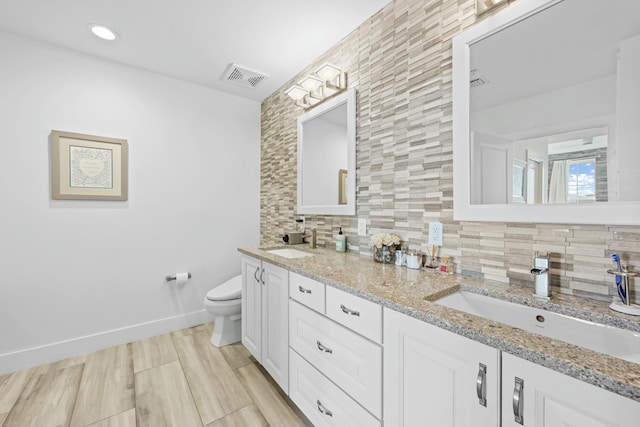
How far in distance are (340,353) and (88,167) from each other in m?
2.47

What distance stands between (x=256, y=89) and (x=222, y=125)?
0.53 m

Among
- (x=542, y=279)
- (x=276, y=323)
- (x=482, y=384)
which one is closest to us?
(x=482, y=384)

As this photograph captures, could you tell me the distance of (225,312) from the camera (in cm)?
229

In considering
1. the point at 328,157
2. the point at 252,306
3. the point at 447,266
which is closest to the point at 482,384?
the point at 447,266

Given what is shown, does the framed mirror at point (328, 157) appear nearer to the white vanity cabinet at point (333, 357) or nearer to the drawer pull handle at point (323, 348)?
the white vanity cabinet at point (333, 357)

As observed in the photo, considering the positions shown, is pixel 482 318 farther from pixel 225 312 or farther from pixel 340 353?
pixel 225 312

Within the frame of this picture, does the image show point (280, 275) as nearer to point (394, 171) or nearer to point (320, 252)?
point (320, 252)

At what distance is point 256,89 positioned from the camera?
9.27 ft

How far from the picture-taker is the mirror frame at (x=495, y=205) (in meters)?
0.92

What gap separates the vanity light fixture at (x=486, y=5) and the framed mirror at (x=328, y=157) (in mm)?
831

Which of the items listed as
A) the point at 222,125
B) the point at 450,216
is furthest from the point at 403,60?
the point at 222,125

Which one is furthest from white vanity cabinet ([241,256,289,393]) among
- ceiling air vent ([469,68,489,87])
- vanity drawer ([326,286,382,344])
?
ceiling air vent ([469,68,489,87])

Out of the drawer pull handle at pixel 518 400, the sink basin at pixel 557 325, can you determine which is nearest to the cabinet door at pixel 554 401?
the drawer pull handle at pixel 518 400

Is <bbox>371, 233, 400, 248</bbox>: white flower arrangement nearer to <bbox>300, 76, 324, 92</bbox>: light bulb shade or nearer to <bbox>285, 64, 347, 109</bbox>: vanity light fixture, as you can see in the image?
<bbox>285, 64, 347, 109</bbox>: vanity light fixture
